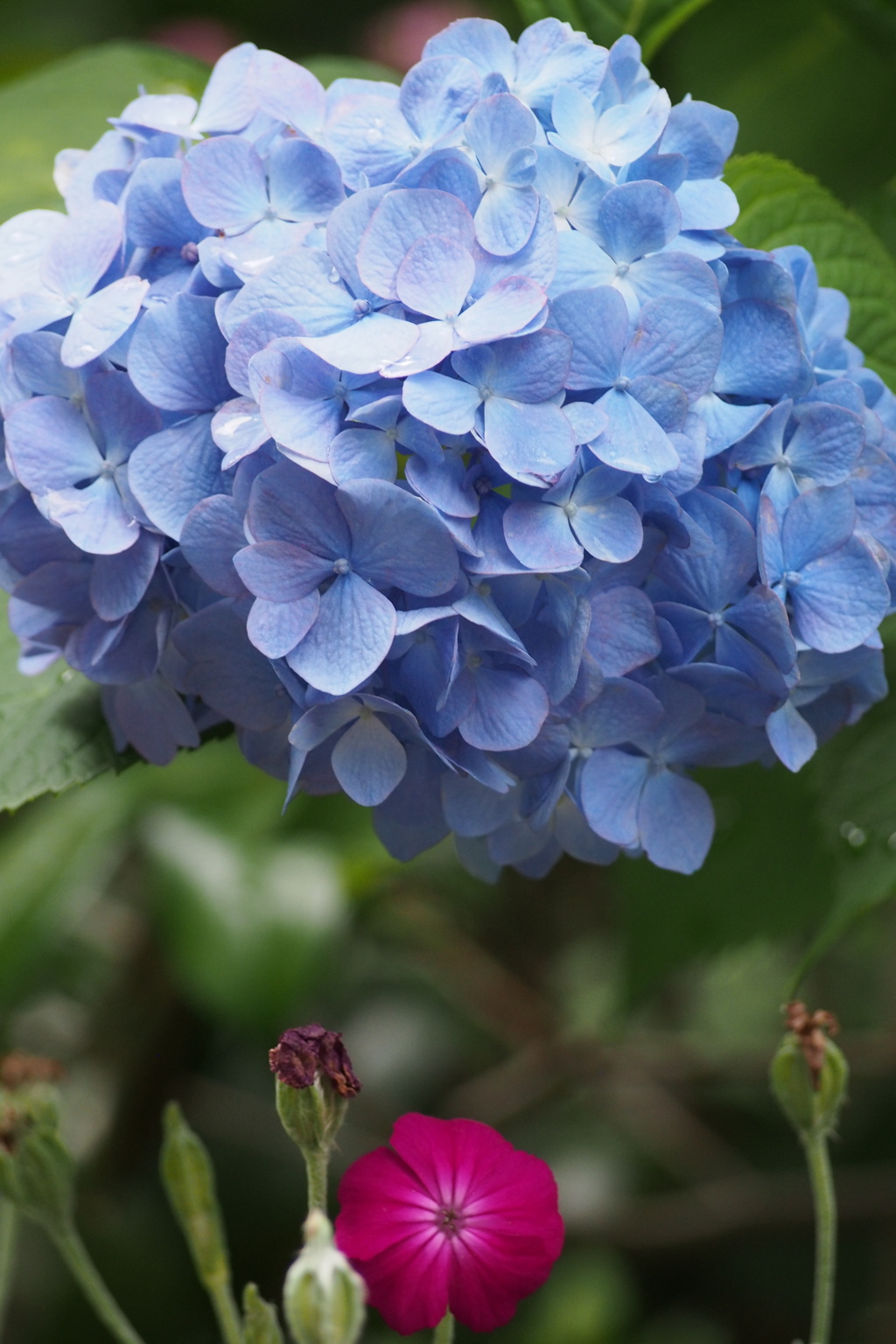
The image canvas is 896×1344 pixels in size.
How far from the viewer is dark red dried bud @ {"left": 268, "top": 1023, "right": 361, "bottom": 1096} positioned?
347mm

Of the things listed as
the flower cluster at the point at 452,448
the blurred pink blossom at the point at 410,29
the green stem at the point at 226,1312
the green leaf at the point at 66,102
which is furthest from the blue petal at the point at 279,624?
the blurred pink blossom at the point at 410,29

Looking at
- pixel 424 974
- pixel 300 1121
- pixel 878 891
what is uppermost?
pixel 300 1121

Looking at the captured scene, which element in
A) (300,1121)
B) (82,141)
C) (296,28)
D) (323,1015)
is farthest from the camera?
(296,28)

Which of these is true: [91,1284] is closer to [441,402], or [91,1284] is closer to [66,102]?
[441,402]

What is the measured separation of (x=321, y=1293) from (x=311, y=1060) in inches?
2.9

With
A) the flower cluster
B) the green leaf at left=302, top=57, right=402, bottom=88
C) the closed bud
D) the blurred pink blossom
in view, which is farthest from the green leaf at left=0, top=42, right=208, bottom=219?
the blurred pink blossom

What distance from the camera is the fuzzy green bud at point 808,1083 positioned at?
41cm

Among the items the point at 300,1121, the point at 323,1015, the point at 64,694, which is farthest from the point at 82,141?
the point at 323,1015

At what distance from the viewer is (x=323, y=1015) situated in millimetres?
1045

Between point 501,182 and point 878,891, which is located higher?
point 501,182

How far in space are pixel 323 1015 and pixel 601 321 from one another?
771 millimetres

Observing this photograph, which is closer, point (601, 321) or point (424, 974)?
→ point (601, 321)

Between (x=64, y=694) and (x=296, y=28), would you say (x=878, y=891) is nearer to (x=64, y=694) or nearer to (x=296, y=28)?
(x=64, y=694)

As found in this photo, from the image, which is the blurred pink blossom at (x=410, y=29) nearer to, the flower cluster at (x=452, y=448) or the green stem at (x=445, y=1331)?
the flower cluster at (x=452, y=448)
